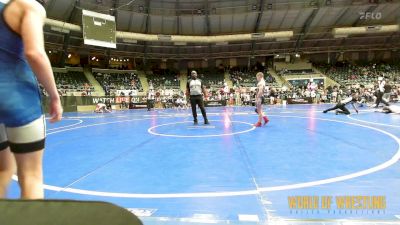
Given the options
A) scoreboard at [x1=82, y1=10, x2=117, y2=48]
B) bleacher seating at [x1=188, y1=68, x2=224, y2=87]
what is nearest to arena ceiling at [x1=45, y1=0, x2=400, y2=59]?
scoreboard at [x1=82, y1=10, x2=117, y2=48]

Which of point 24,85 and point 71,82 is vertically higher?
point 71,82

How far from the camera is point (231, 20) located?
31.6 meters

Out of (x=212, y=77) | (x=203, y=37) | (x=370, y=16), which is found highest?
(x=370, y=16)

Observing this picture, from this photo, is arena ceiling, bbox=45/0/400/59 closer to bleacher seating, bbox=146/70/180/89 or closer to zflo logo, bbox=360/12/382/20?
zflo logo, bbox=360/12/382/20

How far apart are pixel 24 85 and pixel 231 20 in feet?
104

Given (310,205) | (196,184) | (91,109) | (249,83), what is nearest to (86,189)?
(196,184)

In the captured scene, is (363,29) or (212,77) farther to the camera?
(212,77)

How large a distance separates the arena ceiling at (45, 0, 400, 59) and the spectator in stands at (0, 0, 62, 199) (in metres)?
27.0

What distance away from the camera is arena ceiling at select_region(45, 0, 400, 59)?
1129 inches

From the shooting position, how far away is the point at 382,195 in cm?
299

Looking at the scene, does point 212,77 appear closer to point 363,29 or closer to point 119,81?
point 119,81

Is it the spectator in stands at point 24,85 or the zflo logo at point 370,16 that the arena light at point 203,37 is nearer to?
the zflo logo at point 370,16

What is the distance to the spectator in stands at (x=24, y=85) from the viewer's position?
171cm

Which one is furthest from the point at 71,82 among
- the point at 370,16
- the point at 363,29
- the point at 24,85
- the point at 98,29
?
the point at 370,16
